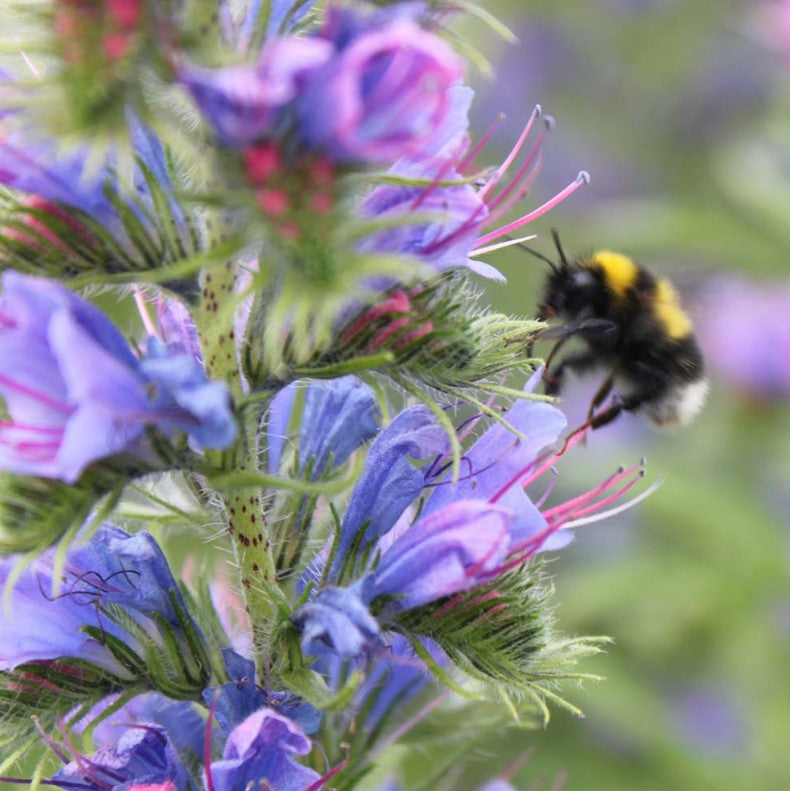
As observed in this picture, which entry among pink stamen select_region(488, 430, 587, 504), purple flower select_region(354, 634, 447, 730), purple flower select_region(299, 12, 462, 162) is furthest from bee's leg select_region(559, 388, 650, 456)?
purple flower select_region(299, 12, 462, 162)

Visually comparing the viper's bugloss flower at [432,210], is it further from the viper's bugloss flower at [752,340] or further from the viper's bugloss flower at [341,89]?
the viper's bugloss flower at [752,340]

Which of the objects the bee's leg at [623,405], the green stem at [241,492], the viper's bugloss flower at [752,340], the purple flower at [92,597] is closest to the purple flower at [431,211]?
the green stem at [241,492]

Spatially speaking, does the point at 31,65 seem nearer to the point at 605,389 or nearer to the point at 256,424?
the point at 256,424

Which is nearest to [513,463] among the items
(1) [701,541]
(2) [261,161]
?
(2) [261,161]

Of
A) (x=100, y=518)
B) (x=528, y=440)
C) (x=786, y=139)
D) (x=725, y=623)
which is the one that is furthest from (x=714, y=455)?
(x=100, y=518)

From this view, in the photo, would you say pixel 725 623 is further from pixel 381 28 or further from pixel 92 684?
pixel 381 28

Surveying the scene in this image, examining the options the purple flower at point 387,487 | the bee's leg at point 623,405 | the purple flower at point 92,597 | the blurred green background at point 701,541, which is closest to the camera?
the purple flower at point 92,597
